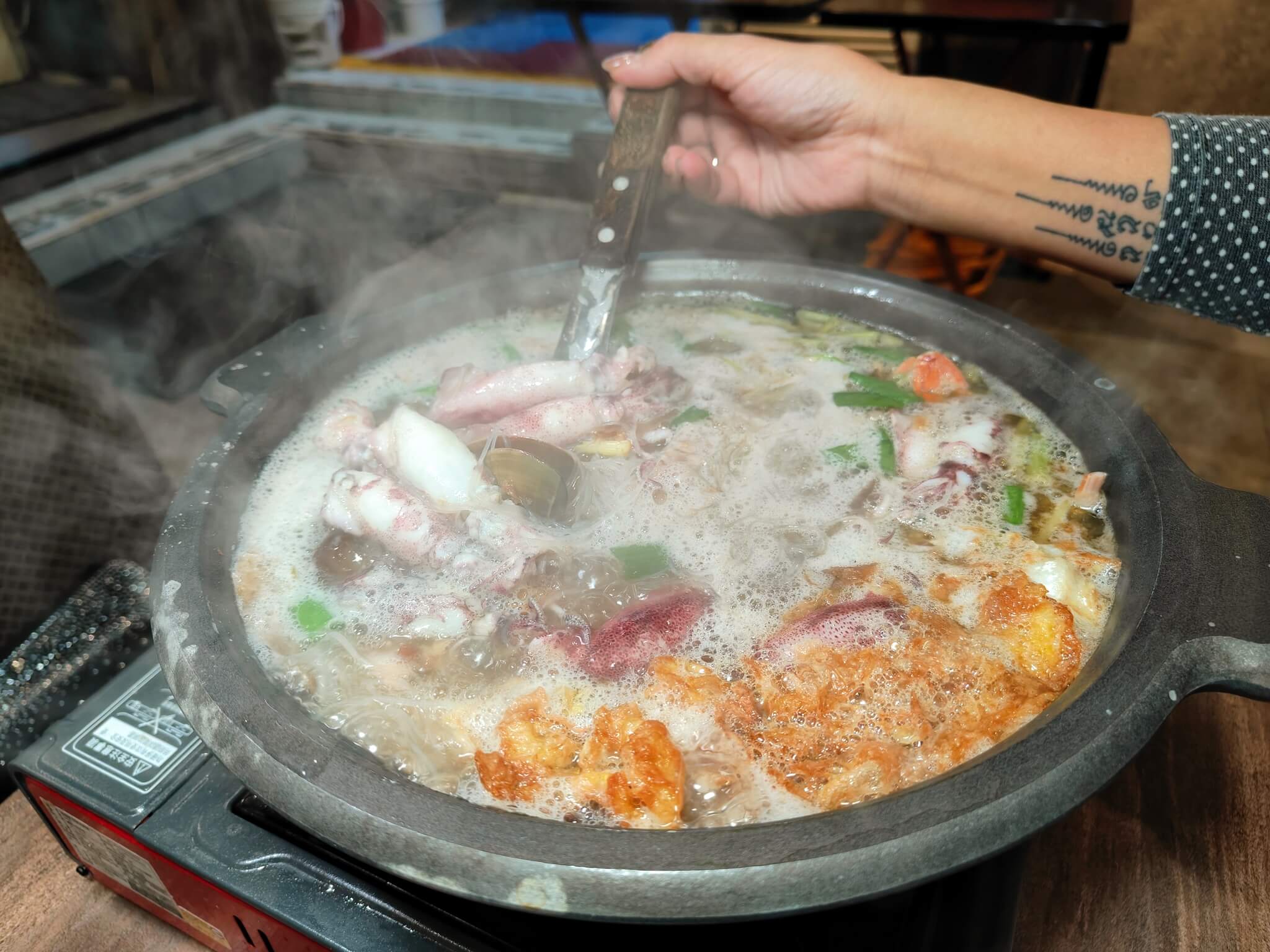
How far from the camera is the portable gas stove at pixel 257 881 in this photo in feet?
3.56

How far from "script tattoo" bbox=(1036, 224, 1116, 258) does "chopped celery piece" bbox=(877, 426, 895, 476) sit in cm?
70

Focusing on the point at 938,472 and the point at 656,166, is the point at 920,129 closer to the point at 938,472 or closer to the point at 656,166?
the point at 656,166

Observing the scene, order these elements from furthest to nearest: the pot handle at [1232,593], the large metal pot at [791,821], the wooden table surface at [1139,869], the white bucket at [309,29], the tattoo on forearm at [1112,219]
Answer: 1. the white bucket at [309,29]
2. the tattoo on forearm at [1112,219]
3. the wooden table surface at [1139,869]
4. the pot handle at [1232,593]
5. the large metal pot at [791,821]

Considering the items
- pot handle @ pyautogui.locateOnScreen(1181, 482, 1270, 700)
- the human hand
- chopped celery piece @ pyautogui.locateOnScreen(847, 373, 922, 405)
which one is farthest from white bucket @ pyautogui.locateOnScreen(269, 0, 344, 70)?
pot handle @ pyautogui.locateOnScreen(1181, 482, 1270, 700)

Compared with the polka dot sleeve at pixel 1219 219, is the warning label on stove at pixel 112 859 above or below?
below

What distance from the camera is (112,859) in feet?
4.37

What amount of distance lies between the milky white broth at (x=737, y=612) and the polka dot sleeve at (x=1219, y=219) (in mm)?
484

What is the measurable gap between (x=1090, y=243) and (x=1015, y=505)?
77 centimetres

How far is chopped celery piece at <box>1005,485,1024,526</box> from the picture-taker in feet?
4.76

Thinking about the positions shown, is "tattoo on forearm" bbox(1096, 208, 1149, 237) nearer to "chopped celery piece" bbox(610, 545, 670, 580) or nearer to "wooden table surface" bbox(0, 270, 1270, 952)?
"wooden table surface" bbox(0, 270, 1270, 952)

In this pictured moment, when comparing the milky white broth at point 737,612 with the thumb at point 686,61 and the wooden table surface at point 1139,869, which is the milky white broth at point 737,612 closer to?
the wooden table surface at point 1139,869

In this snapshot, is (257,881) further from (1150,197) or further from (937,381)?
(1150,197)

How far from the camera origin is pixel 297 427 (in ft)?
5.45

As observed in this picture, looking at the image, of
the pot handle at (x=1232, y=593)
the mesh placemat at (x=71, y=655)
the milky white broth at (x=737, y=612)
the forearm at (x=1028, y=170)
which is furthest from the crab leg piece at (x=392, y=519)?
the forearm at (x=1028, y=170)
